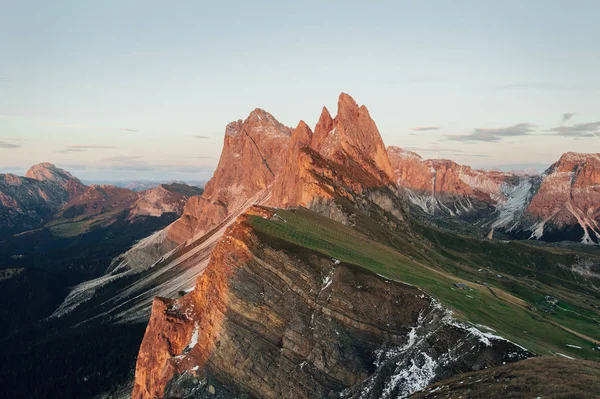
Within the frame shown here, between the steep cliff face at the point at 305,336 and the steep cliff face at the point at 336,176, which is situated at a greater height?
the steep cliff face at the point at 336,176

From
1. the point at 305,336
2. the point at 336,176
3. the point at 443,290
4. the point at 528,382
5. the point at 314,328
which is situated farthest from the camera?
the point at 336,176

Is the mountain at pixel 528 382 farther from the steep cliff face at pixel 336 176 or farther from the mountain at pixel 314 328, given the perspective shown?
the steep cliff face at pixel 336 176

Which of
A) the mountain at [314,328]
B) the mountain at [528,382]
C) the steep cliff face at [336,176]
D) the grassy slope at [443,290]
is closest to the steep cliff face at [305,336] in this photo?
the mountain at [314,328]

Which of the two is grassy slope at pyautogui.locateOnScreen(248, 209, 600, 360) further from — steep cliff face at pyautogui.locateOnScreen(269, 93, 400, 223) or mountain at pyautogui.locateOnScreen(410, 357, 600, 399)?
steep cliff face at pyautogui.locateOnScreen(269, 93, 400, 223)

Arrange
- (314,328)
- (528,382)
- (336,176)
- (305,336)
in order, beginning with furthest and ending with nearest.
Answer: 1. (336,176)
2. (314,328)
3. (305,336)
4. (528,382)

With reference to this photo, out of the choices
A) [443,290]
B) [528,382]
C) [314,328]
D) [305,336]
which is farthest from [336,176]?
[528,382]

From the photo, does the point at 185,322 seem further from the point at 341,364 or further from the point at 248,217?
the point at 341,364

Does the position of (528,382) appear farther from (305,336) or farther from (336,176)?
(336,176)

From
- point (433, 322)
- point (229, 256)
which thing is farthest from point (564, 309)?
point (229, 256)

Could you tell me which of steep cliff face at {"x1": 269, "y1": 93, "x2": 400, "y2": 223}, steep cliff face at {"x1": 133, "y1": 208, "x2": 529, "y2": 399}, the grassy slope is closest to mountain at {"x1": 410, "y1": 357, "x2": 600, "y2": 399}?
steep cliff face at {"x1": 133, "y1": 208, "x2": 529, "y2": 399}
